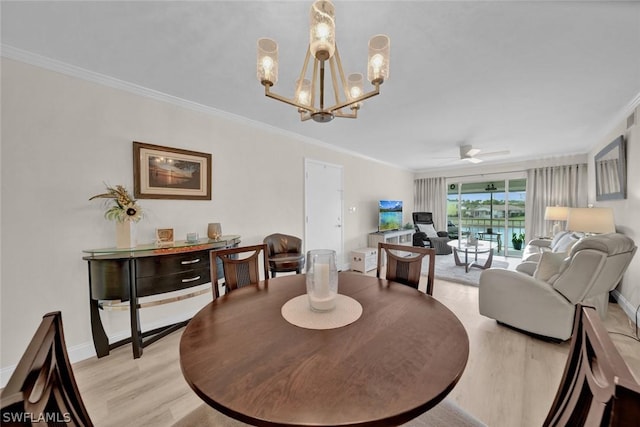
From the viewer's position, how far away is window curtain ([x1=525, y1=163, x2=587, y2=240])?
501 centimetres

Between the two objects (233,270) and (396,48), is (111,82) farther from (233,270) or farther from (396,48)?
(396,48)

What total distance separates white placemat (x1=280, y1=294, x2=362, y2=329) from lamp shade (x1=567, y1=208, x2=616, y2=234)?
12.8 feet

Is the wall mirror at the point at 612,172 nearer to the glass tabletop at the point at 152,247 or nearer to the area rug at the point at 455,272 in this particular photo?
the area rug at the point at 455,272

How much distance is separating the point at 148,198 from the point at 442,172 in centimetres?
699

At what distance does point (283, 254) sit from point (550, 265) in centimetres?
284

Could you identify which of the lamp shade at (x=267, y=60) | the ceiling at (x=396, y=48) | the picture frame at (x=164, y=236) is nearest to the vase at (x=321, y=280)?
the lamp shade at (x=267, y=60)

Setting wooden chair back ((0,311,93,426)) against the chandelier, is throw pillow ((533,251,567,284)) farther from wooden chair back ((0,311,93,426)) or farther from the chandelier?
wooden chair back ((0,311,93,426))

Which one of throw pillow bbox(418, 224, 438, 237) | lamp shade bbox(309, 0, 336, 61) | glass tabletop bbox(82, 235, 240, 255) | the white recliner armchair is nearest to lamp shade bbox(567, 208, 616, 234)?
the white recliner armchair

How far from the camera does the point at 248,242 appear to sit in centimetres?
319

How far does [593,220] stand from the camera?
3197 millimetres

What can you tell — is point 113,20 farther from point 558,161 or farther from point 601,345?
point 558,161

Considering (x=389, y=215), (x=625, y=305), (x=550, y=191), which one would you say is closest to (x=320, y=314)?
(x=625, y=305)

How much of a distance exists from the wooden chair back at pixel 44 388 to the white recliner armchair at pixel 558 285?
3113mm

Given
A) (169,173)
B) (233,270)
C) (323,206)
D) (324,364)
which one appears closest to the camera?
(324,364)
